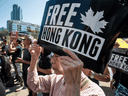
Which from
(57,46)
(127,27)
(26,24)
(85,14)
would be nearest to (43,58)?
(57,46)

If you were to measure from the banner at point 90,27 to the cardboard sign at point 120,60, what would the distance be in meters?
1.55

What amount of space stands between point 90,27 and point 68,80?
56cm

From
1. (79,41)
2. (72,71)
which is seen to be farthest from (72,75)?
(79,41)

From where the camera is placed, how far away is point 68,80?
2.11 ft

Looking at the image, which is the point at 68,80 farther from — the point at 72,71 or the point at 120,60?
the point at 120,60

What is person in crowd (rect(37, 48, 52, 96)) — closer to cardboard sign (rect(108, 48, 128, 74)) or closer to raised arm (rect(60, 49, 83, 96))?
cardboard sign (rect(108, 48, 128, 74))

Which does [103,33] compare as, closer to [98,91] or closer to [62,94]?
[98,91]

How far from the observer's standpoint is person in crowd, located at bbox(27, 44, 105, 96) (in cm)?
64

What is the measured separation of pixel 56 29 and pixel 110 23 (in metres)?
0.63

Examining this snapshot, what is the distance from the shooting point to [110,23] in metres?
0.84

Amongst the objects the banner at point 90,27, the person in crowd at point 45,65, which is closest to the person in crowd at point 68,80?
the banner at point 90,27

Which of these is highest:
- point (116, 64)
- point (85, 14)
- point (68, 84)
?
point (85, 14)

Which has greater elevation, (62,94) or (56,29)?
(56,29)

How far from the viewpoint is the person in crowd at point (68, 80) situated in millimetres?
636
